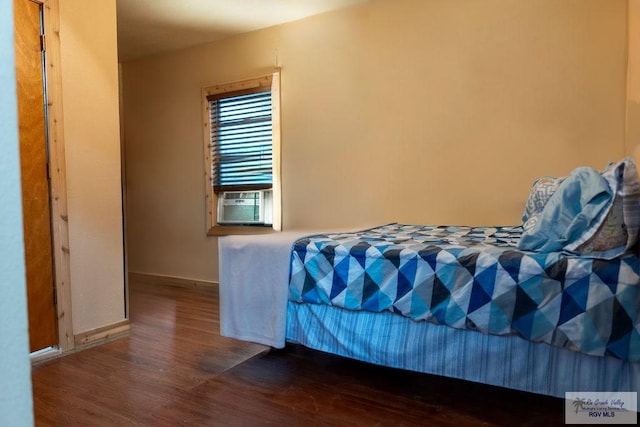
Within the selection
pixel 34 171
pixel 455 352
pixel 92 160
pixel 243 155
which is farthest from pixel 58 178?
pixel 455 352

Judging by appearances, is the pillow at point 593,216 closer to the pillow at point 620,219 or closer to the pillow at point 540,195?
the pillow at point 620,219

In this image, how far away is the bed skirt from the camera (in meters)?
1.55

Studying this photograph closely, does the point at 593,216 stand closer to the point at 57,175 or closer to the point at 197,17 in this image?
the point at 57,175

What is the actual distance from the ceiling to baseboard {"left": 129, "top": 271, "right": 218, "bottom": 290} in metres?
2.53

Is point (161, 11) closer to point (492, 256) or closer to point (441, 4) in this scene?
point (441, 4)

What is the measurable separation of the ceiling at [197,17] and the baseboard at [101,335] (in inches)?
102

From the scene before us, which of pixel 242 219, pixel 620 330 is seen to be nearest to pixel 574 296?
pixel 620 330

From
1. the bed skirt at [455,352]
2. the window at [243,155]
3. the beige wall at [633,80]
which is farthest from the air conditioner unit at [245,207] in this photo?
the beige wall at [633,80]

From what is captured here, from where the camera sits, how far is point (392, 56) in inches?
135

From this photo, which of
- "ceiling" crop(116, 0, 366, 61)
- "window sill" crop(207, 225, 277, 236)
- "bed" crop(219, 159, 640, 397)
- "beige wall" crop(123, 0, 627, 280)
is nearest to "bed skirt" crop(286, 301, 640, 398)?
"bed" crop(219, 159, 640, 397)

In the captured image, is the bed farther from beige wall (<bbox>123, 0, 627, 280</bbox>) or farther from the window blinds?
the window blinds

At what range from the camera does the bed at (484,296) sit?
150cm

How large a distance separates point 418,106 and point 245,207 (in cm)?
197

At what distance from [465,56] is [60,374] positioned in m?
3.34
